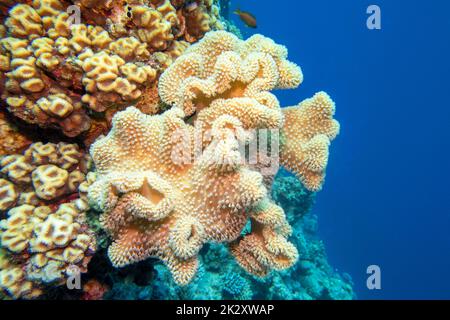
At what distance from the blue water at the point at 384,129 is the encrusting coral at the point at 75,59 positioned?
39.7 metres

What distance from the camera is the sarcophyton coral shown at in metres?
1.91

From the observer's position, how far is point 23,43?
231 cm

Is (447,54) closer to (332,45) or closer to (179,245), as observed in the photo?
(332,45)

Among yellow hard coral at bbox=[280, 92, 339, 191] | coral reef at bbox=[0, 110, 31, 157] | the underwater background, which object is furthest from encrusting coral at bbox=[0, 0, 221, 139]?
the underwater background

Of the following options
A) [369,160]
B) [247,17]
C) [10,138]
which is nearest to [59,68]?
[10,138]

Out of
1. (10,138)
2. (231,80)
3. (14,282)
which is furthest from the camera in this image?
(10,138)

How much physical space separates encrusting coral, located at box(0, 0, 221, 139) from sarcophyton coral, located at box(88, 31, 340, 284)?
373 millimetres

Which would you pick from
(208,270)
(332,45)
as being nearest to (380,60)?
(332,45)

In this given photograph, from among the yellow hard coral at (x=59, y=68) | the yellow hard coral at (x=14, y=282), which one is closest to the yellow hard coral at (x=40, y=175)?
the yellow hard coral at (x=59, y=68)

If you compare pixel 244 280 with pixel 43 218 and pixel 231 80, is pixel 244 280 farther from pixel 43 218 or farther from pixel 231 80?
pixel 231 80

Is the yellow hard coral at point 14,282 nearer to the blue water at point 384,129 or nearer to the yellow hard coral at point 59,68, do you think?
the yellow hard coral at point 59,68

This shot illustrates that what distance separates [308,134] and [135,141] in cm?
135

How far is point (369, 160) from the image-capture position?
6762cm

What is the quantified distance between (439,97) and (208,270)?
267ft
